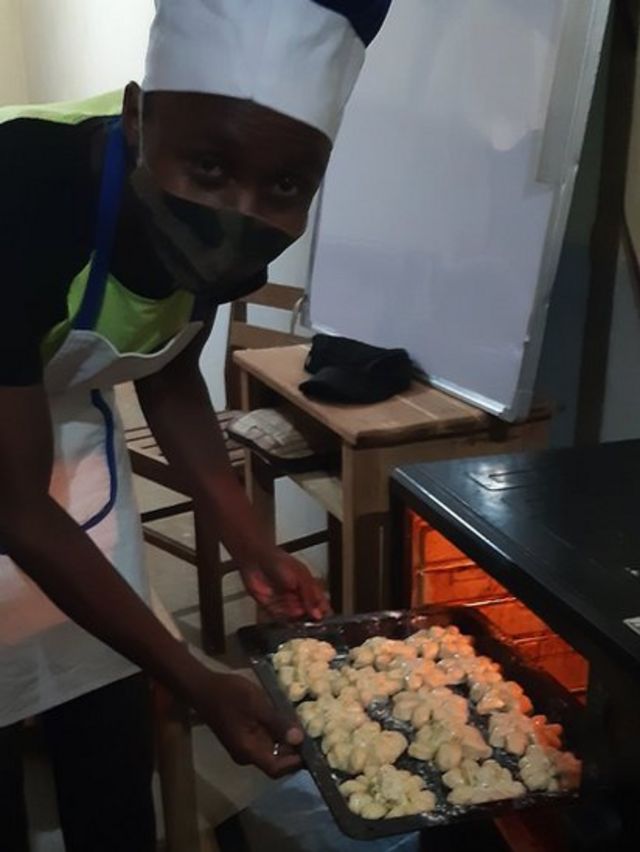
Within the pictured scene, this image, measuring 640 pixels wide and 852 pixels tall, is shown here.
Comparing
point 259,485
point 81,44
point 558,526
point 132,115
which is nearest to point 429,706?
point 558,526

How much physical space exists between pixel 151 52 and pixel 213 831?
1084mm

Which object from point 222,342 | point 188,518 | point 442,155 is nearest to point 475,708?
point 442,155

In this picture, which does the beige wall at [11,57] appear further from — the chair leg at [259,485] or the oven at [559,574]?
the oven at [559,574]

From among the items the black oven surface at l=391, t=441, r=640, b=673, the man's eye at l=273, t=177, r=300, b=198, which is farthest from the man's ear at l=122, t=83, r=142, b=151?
the black oven surface at l=391, t=441, r=640, b=673

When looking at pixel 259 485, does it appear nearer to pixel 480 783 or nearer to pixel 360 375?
pixel 360 375

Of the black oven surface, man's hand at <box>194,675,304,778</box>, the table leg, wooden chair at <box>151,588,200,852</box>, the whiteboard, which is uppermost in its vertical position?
the whiteboard

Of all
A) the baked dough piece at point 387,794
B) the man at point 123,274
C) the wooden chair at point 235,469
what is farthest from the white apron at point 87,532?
the wooden chair at point 235,469

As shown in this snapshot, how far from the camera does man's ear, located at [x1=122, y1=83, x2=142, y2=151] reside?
34.6 inches

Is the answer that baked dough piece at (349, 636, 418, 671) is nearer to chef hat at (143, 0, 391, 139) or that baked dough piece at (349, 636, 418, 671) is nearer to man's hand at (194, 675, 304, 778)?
man's hand at (194, 675, 304, 778)

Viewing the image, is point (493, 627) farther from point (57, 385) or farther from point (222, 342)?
point (222, 342)

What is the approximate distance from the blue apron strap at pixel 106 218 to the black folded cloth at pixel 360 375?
2.55ft

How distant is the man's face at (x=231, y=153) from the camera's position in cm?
82

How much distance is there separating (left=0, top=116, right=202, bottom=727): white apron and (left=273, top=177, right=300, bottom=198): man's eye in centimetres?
25

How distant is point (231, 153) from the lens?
83cm
